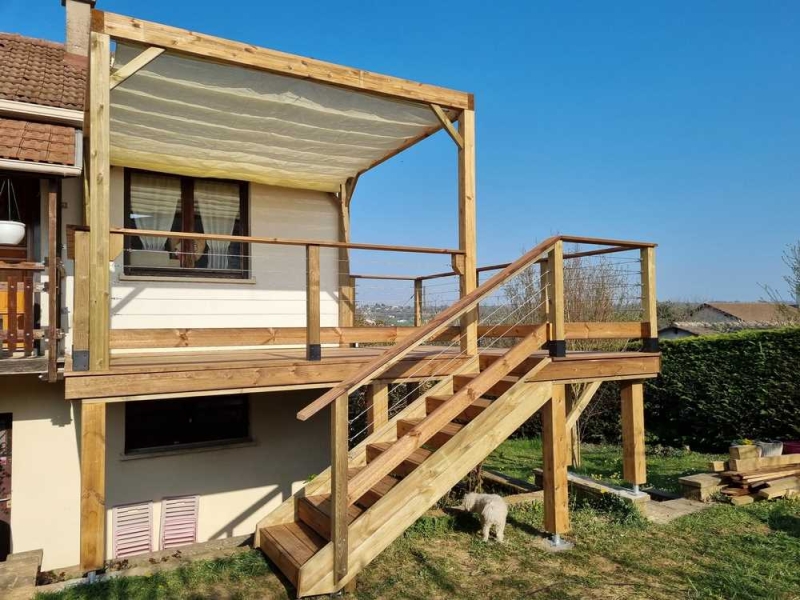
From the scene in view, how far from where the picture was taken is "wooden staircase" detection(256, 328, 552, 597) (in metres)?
4.14

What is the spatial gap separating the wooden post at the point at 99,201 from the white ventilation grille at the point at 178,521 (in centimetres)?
337

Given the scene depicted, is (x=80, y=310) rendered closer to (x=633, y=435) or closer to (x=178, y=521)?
A: (x=178, y=521)

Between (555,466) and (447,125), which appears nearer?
(555,466)

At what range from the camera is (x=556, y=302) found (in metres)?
5.39

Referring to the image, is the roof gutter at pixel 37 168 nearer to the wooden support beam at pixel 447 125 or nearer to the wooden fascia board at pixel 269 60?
the wooden fascia board at pixel 269 60

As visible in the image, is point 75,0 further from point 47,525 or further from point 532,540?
point 532,540

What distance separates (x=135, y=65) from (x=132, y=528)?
5434 millimetres

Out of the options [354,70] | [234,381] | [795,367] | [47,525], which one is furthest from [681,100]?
[47,525]

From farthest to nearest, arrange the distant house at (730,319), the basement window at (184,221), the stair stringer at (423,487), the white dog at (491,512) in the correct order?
the distant house at (730,319)
the basement window at (184,221)
the white dog at (491,512)
the stair stringer at (423,487)

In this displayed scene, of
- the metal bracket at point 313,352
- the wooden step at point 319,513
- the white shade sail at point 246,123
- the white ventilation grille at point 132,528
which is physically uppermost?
the white shade sail at point 246,123

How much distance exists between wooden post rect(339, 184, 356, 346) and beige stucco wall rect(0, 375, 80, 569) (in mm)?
3862

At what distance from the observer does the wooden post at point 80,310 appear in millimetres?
4379

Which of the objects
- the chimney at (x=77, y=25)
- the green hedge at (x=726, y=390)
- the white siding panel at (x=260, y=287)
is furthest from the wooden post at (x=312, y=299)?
the green hedge at (x=726, y=390)

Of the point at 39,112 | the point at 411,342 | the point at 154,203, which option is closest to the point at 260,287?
the point at 154,203
